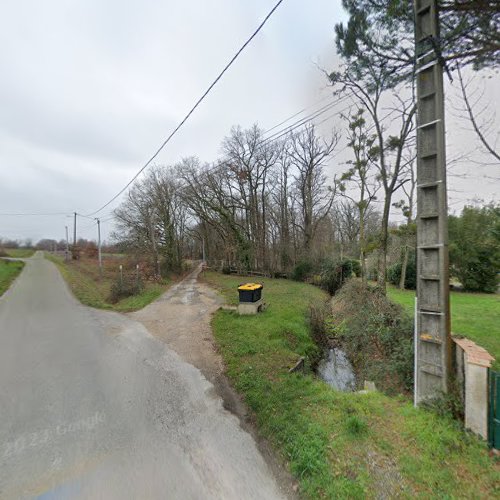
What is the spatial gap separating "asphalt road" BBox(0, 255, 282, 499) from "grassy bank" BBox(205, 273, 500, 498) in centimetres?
46

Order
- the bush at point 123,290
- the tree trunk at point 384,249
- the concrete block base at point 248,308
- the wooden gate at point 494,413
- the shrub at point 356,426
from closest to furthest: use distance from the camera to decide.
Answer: the wooden gate at point 494,413 < the shrub at point 356,426 < the concrete block base at point 248,308 < the tree trunk at point 384,249 < the bush at point 123,290

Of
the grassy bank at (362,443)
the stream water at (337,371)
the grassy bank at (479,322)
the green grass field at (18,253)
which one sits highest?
the green grass field at (18,253)

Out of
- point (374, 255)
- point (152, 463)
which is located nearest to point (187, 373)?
point (152, 463)

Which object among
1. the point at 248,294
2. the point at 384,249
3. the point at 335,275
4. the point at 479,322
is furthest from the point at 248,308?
the point at 335,275

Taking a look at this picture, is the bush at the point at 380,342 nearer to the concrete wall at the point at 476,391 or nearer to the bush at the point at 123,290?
the concrete wall at the point at 476,391

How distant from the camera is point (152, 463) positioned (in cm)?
279

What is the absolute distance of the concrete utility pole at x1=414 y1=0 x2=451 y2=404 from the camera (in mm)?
3385

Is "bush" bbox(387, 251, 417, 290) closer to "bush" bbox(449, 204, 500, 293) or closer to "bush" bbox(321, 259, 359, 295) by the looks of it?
"bush" bbox(449, 204, 500, 293)

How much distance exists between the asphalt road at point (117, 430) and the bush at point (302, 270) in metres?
15.1

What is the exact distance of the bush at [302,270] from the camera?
20.2 metres

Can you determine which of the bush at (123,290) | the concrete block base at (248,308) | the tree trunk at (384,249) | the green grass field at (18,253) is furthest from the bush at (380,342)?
the green grass field at (18,253)

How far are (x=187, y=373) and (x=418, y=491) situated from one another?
3.90 metres

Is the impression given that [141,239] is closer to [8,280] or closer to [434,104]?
[8,280]

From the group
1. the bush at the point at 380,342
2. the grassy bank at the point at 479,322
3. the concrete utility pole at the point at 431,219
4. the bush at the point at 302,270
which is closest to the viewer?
the concrete utility pole at the point at 431,219
